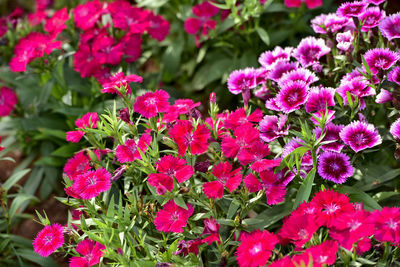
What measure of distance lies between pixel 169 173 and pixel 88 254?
0.41 metres

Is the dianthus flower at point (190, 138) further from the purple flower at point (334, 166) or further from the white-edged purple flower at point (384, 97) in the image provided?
the white-edged purple flower at point (384, 97)

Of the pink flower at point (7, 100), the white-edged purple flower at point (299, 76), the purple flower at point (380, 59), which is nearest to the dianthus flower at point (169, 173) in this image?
the white-edged purple flower at point (299, 76)

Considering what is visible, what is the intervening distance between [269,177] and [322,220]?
0.27 meters

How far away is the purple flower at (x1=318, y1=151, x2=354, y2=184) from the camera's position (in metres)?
1.70

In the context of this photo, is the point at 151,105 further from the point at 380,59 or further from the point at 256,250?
the point at 380,59

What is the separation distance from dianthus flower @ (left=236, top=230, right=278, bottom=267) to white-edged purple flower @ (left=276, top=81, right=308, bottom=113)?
0.55 metres

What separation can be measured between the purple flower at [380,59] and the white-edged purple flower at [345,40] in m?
0.12

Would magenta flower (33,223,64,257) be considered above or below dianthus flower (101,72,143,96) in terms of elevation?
below

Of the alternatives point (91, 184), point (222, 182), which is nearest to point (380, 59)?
point (222, 182)

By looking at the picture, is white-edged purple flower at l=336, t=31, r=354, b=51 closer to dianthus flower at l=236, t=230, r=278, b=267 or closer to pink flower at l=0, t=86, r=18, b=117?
dianthus flower at l=236, t=230, r=278, b=267

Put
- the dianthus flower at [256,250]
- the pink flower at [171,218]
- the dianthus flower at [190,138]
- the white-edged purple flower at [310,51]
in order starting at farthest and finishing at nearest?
1. the white-edged purple flower at [310,51]
2. the dianthus flower at [190,138]
3. the pink flower at [171,218]
4. the dianthus flower at [256,250]

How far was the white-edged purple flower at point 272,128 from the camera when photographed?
180 centimetres

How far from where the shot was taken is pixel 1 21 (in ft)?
9.36

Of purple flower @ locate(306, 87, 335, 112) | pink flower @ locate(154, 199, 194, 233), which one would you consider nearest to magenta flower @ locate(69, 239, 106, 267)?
pink flower @ locate(154, 199, 194, 233)
